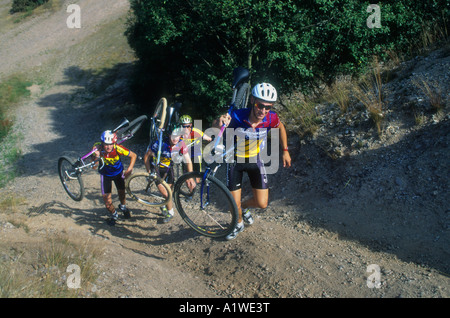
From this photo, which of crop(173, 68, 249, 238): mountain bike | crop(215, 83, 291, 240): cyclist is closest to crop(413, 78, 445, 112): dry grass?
crop(215, 83, 291, 240): cyclist

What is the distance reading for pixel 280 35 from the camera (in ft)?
A: 27.5

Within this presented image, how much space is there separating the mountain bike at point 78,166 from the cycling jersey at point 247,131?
2296 mm

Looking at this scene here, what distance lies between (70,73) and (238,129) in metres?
19.6

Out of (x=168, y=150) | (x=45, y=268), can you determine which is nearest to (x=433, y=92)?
(x=168, y=150)

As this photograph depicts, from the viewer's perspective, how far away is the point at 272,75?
8945 mm

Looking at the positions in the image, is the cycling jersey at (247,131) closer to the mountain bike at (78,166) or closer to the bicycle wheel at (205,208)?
the bicycle wheel at (205,208)

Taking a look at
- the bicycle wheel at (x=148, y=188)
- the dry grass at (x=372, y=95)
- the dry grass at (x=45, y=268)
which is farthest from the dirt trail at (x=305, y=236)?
the dry grass at (x=372, y=95)

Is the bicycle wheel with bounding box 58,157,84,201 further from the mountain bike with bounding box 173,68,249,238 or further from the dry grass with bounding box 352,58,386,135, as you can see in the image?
the dry grass with bounding box 352,58,386,135

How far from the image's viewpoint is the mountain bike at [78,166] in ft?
21.4

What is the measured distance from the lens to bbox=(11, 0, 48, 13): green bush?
30.7m

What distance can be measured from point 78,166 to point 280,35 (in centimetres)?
533

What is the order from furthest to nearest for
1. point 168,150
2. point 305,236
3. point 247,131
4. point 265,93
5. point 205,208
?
point 205,208
point 168,150
point 305,236
point 247,131
point 265,93

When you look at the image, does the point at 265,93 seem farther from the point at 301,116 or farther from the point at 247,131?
the point at 301,116

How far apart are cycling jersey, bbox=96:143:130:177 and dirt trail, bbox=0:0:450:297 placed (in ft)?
3.86
